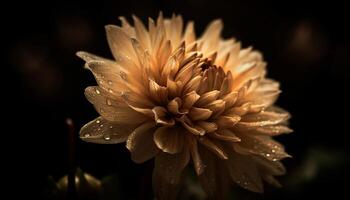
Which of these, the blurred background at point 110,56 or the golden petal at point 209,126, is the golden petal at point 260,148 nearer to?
the golden petal at point 209,126

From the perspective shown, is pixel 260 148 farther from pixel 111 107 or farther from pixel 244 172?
pixel 111 107

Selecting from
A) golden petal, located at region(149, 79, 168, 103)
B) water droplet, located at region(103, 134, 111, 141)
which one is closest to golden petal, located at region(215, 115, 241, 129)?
golden petal, located at region(149, 79, 168, 103)

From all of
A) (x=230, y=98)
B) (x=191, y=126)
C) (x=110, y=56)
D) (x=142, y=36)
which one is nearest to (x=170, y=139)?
(x=191, y=126)

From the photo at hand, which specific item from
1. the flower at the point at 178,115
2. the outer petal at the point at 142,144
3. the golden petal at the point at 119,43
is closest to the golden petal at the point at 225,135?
the flower at the point at 178,115
